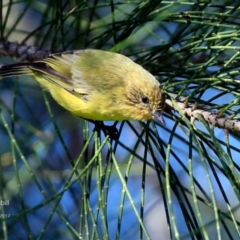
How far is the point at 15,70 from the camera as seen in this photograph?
69.5 inches

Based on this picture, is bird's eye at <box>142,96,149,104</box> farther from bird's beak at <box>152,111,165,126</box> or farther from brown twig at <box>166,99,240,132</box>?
brown twig at <box>166,99,240,132</box>

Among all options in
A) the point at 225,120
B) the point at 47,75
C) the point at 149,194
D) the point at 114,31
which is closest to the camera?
the point at 225,120

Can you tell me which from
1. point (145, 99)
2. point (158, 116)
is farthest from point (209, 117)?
point (145, 99)

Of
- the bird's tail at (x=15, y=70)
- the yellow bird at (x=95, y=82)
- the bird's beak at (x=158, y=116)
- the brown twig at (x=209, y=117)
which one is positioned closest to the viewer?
the brown twig at (x=209, y=117)

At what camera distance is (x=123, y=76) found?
1.73m

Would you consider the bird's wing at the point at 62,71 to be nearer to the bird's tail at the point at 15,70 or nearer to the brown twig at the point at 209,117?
the bird's tail at the point at 15,70

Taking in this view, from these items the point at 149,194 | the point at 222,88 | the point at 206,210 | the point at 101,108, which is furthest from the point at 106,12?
the point at 222,88

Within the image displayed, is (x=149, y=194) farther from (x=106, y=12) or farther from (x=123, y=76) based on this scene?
(x=123, y=76)

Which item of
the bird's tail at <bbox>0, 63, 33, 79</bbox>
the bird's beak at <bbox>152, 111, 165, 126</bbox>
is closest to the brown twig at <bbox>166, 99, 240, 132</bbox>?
the bird's beak at <bbox>152, 111, 165, 126</bbox>

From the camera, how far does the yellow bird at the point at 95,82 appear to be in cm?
162

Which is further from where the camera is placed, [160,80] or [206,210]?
[206,210]

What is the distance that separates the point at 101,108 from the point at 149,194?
3.80ft

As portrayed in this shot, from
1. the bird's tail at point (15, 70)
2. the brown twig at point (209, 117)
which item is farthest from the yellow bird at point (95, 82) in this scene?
the brown twig at point (209, 117)

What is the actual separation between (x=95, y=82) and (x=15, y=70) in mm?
234
